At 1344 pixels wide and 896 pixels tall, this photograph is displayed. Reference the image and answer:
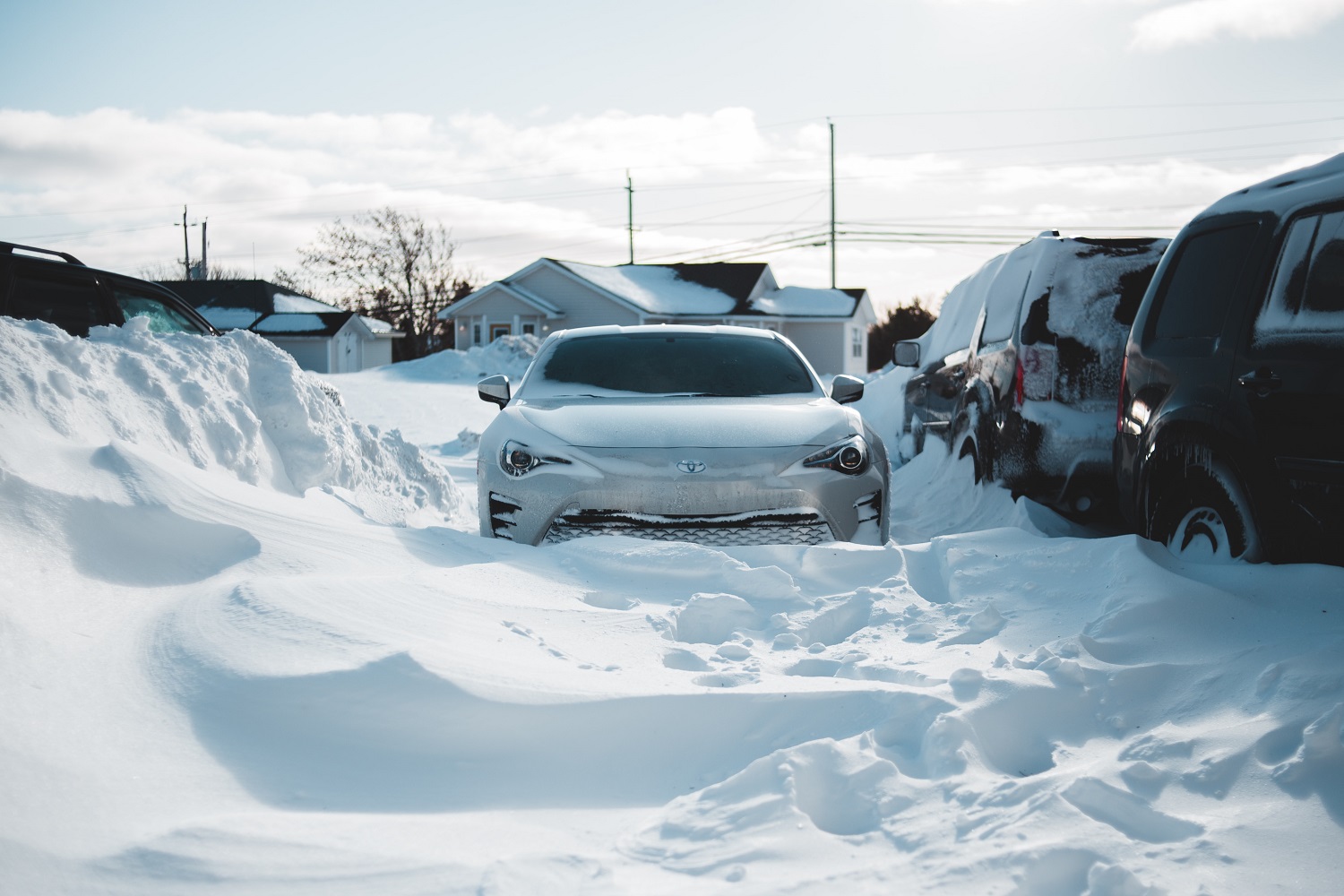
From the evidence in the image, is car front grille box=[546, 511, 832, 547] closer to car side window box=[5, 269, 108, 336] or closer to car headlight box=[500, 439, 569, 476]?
car headlight box=[500, 439, 569, 476]

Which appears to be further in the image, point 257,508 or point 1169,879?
point 257,508

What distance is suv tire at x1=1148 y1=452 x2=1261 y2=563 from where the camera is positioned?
3.70 meters

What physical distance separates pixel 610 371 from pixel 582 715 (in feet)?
11.6

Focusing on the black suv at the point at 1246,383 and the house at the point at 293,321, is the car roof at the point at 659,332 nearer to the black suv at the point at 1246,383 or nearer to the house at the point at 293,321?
the black suv at the point at 1246,383

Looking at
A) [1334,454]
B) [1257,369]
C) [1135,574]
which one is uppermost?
[1257,369]

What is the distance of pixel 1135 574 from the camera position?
380 centimetres

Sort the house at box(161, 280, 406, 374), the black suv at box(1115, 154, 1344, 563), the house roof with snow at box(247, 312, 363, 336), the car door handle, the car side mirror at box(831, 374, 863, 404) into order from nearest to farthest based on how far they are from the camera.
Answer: the black suv at box(1115, 154, 1344, 563), the car door handle, the car side mirror at box(831, 374, 863, 404), the house roof with snow at box(247, 312, 363, 336), the house at box(161, 280, 406, 374)

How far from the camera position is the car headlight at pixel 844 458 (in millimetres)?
4957

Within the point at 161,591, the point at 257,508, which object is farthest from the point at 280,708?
the point at 257,508

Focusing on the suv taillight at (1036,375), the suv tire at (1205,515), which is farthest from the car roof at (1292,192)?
the suv taillight at (1036,375)

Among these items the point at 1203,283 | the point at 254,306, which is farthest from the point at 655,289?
the point at 1203,283

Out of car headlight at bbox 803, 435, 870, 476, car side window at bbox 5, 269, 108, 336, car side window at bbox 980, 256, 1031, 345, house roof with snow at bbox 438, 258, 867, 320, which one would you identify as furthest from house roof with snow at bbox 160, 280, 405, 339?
car headlight at bbox 803, 435, 870, 476

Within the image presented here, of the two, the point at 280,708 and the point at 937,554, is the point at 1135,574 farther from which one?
the point at 280,708

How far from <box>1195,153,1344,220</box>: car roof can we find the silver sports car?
195 centimetres
